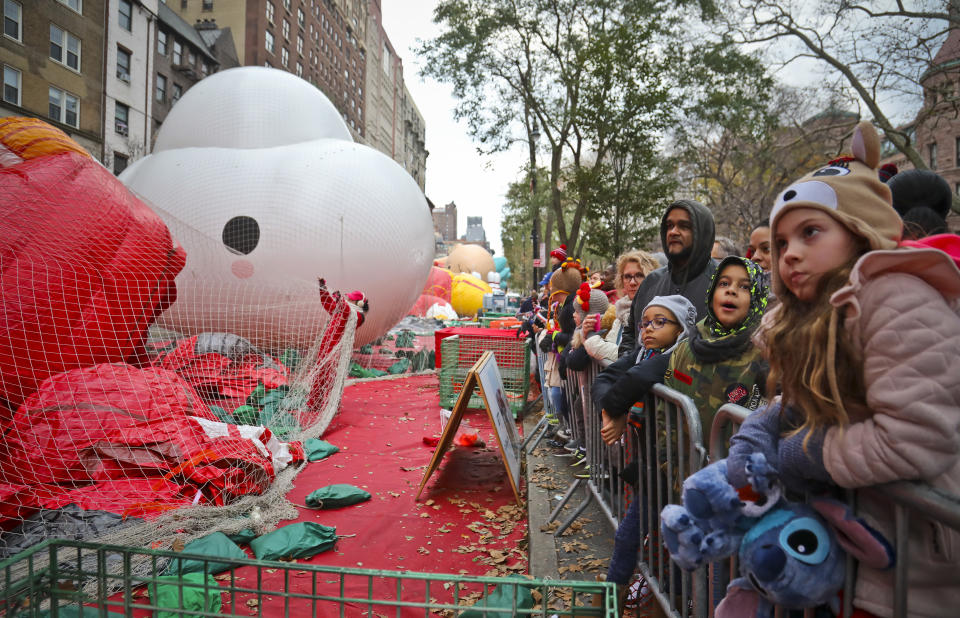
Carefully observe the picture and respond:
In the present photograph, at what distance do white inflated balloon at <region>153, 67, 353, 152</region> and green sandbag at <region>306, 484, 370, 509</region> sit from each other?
7.61 metres

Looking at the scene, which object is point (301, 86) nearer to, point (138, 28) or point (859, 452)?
point (859, 452)

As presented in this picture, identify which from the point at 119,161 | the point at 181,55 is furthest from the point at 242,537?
the point at 181,55

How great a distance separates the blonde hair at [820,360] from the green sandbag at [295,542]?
346cm

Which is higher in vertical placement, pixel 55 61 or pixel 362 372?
pixel 55 61

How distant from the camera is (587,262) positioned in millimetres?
42500

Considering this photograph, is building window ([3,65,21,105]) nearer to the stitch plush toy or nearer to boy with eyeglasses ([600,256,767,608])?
boy with eyeglasses ([600,256,767,608])

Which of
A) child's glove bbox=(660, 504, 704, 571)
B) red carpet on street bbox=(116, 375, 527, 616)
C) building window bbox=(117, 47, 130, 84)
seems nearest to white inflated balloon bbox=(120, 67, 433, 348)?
red carpet on street bbox=(116, 375, 527, 616)

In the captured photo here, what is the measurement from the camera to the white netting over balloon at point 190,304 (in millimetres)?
4230

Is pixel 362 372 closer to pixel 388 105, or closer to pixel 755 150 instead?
pixel 755 150

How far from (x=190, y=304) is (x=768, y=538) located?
9716mm

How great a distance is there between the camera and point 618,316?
17.6 ft

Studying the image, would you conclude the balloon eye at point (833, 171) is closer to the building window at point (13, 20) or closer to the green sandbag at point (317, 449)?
the green sandbag at point (317, 449)

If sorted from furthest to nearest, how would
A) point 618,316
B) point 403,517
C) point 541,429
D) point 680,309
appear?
point 541,429, point 618,316, point 403,517, point 680,309

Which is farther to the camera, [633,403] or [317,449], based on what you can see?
[317,449]
